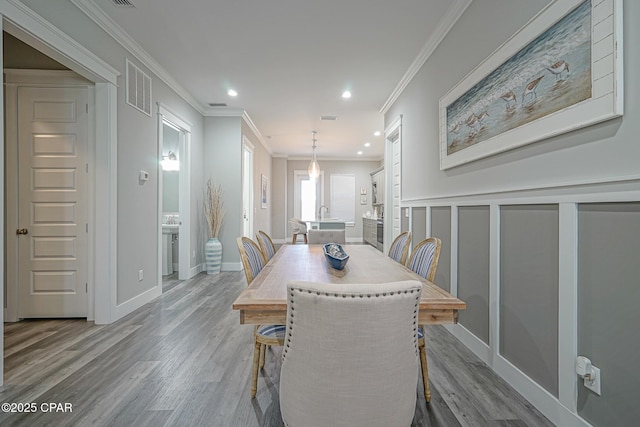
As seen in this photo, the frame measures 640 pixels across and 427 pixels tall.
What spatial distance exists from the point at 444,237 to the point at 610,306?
165 centimetres

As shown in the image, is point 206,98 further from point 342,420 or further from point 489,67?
point 342,420

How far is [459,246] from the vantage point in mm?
2631

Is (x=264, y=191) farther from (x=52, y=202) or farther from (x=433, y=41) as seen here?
(x=433, y=41)

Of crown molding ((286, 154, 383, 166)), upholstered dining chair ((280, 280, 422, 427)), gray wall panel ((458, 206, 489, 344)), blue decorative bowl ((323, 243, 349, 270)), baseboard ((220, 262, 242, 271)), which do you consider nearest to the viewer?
upholstered dining chair ((280, 280, 422, 427))

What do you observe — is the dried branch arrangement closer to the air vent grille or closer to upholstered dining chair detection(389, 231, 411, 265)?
the air vent grille

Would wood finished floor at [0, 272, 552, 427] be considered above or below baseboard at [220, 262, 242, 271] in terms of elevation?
below

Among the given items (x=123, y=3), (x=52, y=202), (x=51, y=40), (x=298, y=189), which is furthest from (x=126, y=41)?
(x=298, y=189)

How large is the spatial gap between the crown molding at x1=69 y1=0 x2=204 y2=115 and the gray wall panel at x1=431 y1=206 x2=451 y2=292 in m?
3.54

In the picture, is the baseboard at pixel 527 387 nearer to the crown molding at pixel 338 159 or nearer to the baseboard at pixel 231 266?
the baseboard at pixel 231 266

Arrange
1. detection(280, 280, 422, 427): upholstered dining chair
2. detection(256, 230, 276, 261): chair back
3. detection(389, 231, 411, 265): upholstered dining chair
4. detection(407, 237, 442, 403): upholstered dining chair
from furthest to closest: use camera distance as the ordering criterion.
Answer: detection(256, 230, 276, 261): chair back, detection(389, 231, 411, 265): upholstered dining chair, detection(407, 237, 442, 403): upholstered dining chair, detection(280, 280, 422, 427): upholstered dining chair

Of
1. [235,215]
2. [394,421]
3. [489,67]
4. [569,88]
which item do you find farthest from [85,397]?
Answer: [235,215]

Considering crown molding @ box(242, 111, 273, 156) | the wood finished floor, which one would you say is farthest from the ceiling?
the wood finished floor

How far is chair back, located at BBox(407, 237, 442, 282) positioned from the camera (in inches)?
72.0

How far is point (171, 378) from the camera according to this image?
2020mm
